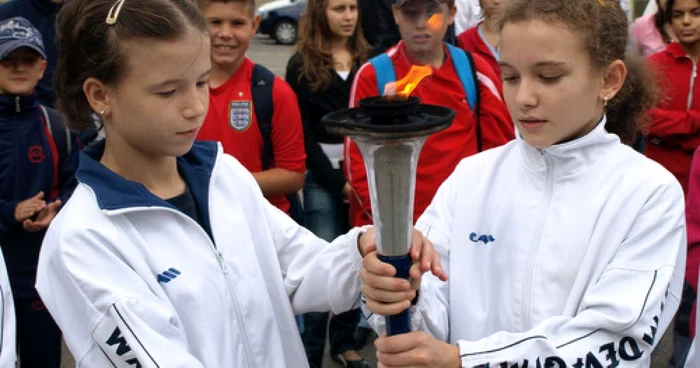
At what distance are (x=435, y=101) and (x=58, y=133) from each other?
1.83m

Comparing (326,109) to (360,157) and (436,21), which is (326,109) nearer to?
(360,157)

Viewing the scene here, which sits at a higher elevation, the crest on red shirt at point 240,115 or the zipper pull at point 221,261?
the zipper pull at point 221,261

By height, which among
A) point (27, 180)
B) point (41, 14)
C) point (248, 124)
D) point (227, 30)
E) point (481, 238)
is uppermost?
point (227, 30)

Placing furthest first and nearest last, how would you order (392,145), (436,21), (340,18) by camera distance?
(340,18)
(436,21)
(392,145)

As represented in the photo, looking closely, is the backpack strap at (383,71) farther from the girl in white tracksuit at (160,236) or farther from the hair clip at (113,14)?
the hair clip at (113,14)

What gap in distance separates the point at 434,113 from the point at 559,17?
0.57m

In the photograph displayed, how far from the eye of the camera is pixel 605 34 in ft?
6.82

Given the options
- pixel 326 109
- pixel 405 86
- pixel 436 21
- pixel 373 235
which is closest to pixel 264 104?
pixel 326 109

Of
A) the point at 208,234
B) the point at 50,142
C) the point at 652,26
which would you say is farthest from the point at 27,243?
the point at 652,26

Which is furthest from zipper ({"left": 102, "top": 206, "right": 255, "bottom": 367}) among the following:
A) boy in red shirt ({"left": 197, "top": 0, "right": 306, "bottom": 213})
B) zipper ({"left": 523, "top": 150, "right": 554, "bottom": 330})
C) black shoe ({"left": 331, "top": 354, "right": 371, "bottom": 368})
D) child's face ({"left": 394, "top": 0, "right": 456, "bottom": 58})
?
black shoe ({"left": 331, "top": 354, "right": 371, "bottom": 368})

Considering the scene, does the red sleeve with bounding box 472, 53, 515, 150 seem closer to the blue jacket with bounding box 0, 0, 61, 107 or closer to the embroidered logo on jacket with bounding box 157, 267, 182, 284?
the embroidered logo on jacket with bounding box 157, 267, 182, 284

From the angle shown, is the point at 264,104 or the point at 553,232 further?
the point at 264,104

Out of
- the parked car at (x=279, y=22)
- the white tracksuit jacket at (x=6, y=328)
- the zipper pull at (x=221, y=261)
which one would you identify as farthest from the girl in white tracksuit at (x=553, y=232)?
the parked car at (x=279, y=22)

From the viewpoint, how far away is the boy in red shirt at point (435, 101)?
11.9ft
